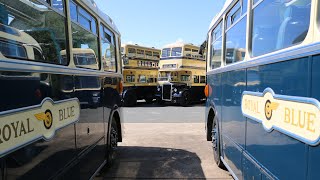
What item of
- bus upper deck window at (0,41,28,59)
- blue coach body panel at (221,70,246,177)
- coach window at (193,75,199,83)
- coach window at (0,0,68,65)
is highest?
coach window at (0,0,68,65)

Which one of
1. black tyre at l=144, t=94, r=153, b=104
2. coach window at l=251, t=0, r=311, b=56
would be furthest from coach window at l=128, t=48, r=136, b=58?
coach window at l=251, t=0, r=311, b=56

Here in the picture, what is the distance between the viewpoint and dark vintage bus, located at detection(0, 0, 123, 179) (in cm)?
206

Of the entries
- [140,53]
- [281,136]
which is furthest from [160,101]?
[281,136]

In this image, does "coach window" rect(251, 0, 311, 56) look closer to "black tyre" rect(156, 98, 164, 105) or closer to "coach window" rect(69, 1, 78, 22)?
"coach window" rect(69, 1, 78, 22)

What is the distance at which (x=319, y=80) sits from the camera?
1.78 metres

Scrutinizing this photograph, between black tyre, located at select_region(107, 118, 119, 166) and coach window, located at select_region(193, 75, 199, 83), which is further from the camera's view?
coach window, located at select_region(193, 75, 199, 83)

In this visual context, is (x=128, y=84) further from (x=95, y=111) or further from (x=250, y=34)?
(x=250, y=34)

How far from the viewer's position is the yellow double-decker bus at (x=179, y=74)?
1889 centimetres

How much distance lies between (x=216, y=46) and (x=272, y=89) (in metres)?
3.29

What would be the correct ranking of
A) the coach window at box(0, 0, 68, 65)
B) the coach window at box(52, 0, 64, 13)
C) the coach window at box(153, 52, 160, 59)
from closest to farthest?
the coach window at box(0, 0, 68, 65)
the coach window at box(52, 0, 64, 13)
the coach window at box(153, 52, 160, 59)

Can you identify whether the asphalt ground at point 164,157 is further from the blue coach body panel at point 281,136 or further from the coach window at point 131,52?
the coach window at point 131,52

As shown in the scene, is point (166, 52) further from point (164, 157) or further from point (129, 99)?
point (164, 157)

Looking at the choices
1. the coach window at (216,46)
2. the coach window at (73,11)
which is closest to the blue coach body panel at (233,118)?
the coach window at (216,46)

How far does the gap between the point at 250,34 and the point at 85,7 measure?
2094 mm
